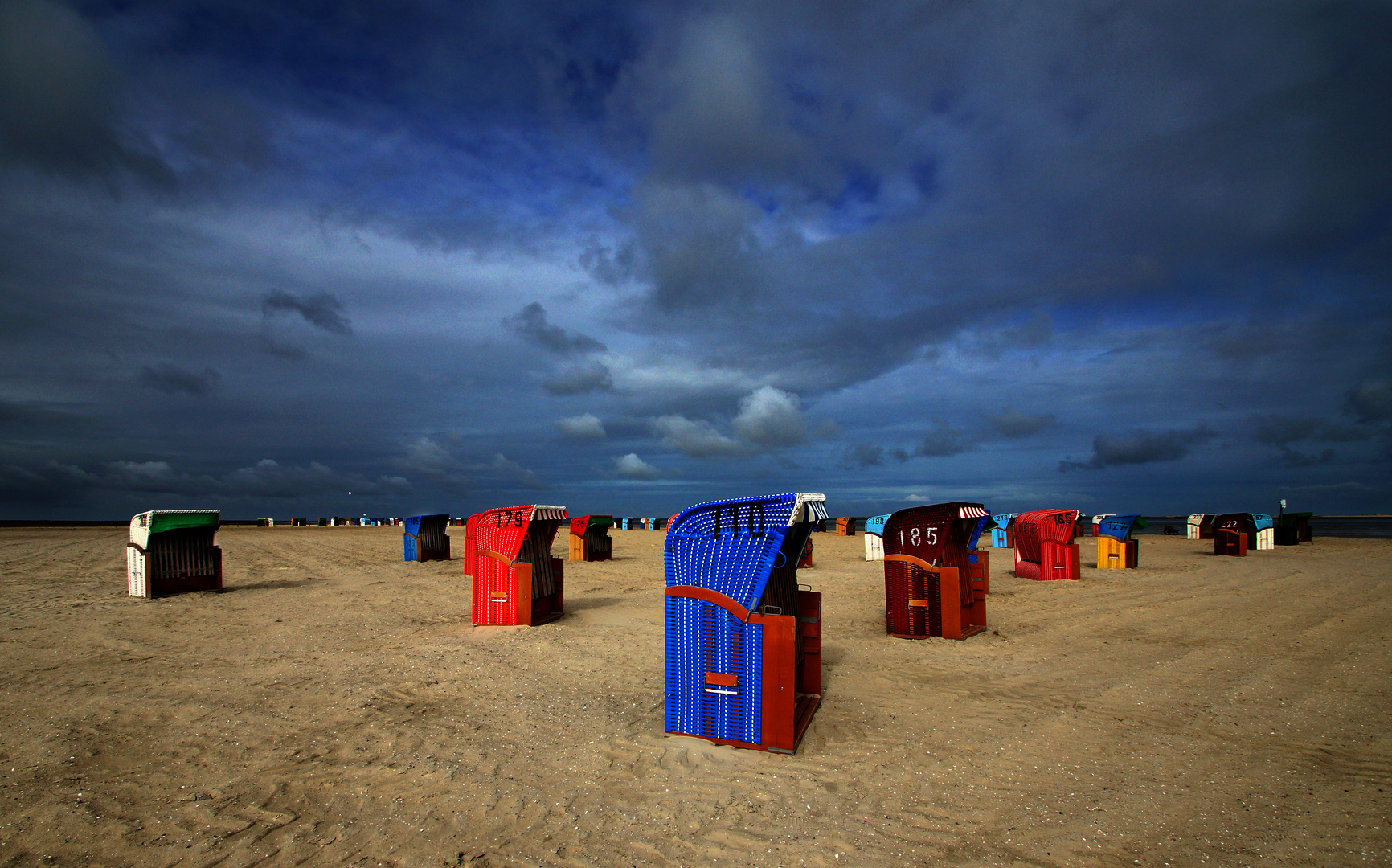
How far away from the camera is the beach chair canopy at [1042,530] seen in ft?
69.5

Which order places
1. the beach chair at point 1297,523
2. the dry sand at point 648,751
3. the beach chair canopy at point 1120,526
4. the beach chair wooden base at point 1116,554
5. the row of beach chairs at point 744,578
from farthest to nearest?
the beach chair at point 1297,523, the beach chair canopy at point 1120,526, the beach chair wooden base at point 1116,554, the row of beach chairs at point 744,578, the dry sand at point 648,751

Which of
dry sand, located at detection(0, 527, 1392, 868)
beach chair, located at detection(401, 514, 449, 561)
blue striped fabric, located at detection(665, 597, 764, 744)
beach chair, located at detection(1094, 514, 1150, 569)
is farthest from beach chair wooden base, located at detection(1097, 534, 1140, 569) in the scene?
beach chair, located at detection(401, 514, 449, 561)

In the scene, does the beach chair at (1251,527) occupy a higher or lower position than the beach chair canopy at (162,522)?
lower

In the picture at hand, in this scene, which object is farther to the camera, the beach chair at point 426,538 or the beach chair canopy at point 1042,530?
the beach chair at point 426,538

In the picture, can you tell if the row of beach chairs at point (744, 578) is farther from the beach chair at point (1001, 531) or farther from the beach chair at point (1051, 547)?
the beach chair at point (1001, 531)

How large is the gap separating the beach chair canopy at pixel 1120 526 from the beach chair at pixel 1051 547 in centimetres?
501

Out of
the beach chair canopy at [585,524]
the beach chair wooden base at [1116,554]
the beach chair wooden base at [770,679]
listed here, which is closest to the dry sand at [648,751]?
the beach chair wooden base at [770,679]

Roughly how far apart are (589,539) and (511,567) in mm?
15558

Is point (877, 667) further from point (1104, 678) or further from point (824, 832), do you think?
point (824, 832)

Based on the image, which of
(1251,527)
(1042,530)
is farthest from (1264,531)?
(1042,530)

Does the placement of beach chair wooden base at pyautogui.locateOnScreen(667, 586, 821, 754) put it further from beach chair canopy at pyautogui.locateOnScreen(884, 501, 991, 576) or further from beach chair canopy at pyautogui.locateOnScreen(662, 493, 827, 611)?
beach chair canopy at pyautogui.locateOnScreen(884, 501, 991, 576)

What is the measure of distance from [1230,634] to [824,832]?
38.2 ft

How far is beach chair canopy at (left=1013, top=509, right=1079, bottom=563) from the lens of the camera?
69.5ft

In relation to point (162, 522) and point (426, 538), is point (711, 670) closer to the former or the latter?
point (162, 522)
